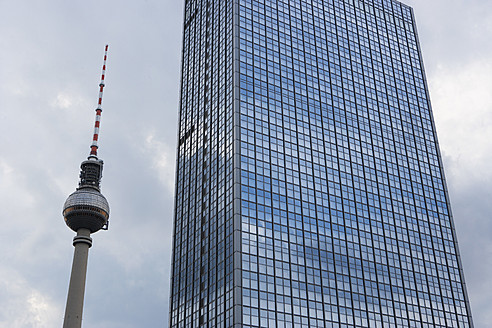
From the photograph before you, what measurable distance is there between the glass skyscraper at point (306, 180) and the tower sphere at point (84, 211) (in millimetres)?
21831

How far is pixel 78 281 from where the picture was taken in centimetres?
12281

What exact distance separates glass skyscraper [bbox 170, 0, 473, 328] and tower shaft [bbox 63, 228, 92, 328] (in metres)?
21.7

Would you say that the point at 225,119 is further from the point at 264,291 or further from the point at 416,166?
the point at 416,166

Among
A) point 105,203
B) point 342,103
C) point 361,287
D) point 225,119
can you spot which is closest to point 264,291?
point 361,287

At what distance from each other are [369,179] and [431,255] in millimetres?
19576

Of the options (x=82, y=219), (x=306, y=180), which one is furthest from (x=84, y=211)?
(x=306, y=180)

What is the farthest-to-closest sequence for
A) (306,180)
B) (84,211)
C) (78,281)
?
(84,211)
(78,281)
(306,180)

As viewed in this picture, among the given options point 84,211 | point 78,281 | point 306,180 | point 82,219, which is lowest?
point 78,281

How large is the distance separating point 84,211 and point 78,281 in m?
17.3

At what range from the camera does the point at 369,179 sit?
11938cm

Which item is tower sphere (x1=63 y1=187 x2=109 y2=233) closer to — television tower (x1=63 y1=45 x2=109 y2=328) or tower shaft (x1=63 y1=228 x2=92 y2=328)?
television tower (x1=63 y1=45 x2=109 y2=328)

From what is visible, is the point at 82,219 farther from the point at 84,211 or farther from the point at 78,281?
the point at 78,281

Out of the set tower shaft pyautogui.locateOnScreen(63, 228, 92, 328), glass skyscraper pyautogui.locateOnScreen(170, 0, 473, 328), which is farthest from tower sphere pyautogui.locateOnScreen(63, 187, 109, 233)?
glass skyscraper pyautogui.locateOnScreen(170, 0, 473, 328)

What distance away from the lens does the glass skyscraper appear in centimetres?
9694
